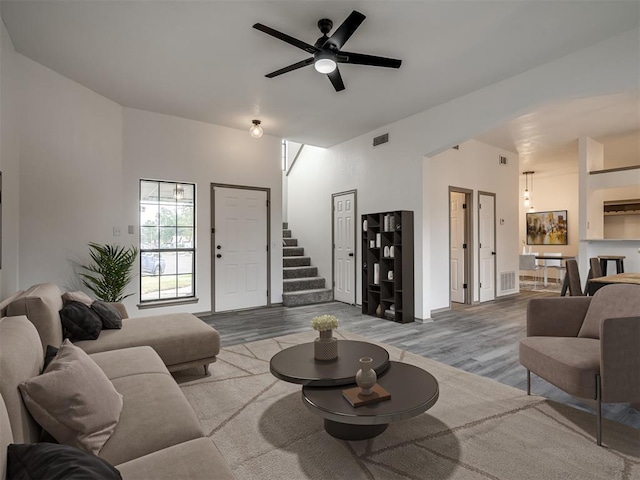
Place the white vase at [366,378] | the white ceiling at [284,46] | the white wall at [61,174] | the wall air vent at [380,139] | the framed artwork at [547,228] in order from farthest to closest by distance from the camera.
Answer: the framed artwork at [547,228] < the wall air vent at [380,139] < the white wall at [61,174] < the white ceiling at [284,46] < the white vase at [366,378]

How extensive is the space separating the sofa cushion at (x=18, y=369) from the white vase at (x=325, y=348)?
151 cm

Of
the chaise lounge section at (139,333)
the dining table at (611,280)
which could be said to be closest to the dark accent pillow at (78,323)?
the chaise lounge section at (139,333)

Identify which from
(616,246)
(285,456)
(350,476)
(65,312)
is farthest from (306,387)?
(616,246)

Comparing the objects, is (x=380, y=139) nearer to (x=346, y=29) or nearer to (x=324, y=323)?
(x=346, y=29)

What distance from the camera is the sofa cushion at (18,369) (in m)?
1.24

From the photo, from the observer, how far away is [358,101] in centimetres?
466

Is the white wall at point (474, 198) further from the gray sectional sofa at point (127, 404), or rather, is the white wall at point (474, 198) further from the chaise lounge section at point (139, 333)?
the gray sectional sofa at point (127, 404)

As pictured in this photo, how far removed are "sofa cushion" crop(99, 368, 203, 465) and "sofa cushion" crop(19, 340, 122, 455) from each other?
0.20 ft

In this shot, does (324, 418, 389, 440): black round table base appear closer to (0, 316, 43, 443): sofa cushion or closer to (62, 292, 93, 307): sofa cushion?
(0, 316, 43, 443): sofa cushion

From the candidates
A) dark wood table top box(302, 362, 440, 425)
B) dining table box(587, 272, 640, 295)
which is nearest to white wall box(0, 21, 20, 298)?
dark wood table top box(302, 362, 440, 425)

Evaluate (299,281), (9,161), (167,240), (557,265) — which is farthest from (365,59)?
(557,265)

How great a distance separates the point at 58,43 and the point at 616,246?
7893mm

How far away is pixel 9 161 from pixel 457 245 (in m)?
6.53

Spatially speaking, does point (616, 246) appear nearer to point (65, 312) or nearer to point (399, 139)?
point (399, 139)
